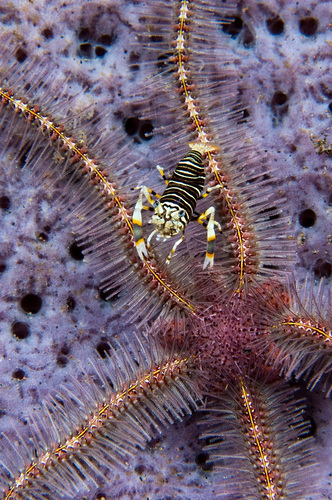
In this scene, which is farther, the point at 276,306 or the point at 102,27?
the point at 102,27

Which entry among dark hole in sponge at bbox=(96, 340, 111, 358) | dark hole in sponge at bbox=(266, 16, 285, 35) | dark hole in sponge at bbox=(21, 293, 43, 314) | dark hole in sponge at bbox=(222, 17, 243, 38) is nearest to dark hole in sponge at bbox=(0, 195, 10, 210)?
dark hole in sponge at bbox=(21, 293, 43, 314)

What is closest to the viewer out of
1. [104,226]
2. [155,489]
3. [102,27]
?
[104,226]

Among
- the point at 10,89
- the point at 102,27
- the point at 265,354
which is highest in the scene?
the point at 102,27

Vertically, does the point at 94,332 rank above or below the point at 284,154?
below

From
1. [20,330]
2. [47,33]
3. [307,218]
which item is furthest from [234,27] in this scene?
[20,330]

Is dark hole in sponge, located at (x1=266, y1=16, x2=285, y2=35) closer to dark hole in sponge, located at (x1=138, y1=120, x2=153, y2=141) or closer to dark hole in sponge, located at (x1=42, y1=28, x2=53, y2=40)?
dark hole in sponge, located at (x1=138, y1=120, x2=153, y2=141)

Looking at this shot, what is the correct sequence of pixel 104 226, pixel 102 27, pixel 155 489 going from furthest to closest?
pixel 102 27, pixel 155 489, pixel 104 226

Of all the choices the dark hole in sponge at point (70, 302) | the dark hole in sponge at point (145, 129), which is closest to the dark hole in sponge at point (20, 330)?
the dark hole in sponge at point (70, 302)

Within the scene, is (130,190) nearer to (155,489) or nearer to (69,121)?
(69,121)

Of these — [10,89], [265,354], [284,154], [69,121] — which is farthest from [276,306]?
[10,89]
